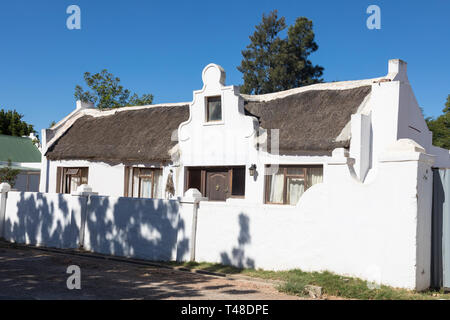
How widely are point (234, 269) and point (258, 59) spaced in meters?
38.1

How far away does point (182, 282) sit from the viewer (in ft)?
32.4

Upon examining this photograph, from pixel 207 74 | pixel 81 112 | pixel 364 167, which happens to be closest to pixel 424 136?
pixel 364 167

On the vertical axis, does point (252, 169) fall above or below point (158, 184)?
above

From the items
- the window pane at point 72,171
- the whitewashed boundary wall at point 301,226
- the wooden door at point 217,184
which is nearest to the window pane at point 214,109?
the wooden door at point 217,184

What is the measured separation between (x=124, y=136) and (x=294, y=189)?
8.37m

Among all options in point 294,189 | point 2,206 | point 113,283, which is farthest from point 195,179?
point 113,283

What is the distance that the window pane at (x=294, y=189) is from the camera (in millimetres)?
15875

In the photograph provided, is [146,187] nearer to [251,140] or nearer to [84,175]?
[84,175]

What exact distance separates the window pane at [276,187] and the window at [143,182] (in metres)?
4.99

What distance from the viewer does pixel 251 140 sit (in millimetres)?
16328

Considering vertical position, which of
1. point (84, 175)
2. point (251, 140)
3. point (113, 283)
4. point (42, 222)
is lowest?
point (113, 283)

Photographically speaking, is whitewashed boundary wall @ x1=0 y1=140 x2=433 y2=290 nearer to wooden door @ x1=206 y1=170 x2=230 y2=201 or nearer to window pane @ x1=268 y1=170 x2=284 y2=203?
window pane @ x1=268 y1=170 x2=284 y2=203

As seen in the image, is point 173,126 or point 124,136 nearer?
point 173,126
